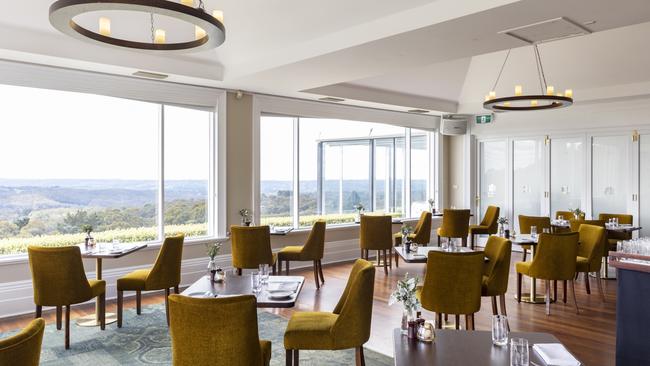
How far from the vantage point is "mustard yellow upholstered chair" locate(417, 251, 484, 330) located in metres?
4.28

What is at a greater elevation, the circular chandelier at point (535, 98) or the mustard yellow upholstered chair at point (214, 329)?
the circular chandelier at point (535, 98)

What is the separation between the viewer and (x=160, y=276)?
5.25 meters

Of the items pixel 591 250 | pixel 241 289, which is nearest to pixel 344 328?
pixel 241 289

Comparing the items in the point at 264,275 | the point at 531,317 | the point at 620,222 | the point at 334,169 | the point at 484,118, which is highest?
the point at 484,118

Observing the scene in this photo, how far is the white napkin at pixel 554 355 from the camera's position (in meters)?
2.24

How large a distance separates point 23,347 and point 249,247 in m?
4.29

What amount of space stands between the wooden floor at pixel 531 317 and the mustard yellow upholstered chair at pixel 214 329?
6.35 feet

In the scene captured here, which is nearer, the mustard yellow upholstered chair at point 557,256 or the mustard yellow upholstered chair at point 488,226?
the mustard yellow upholstered chair at point 557,256

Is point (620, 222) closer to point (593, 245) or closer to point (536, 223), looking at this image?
point (536, 223)

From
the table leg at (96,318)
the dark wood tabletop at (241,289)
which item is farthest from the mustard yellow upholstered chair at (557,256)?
the table leg at (96,318)

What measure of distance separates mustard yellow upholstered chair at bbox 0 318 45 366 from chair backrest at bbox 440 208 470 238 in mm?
7636

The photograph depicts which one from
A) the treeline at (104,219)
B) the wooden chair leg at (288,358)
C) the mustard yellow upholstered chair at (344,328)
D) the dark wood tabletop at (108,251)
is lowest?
the wooden chair leg at (288,358)

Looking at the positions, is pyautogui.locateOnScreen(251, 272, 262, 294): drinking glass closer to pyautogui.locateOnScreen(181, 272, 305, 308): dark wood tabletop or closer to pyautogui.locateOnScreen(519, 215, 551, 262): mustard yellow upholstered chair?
pyautogui.locateOnScreen(181, 272, 305, 308): dark wood tabletop

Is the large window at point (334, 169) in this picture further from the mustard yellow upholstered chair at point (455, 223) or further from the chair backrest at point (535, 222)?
the chair backrest at point (535, 222)
